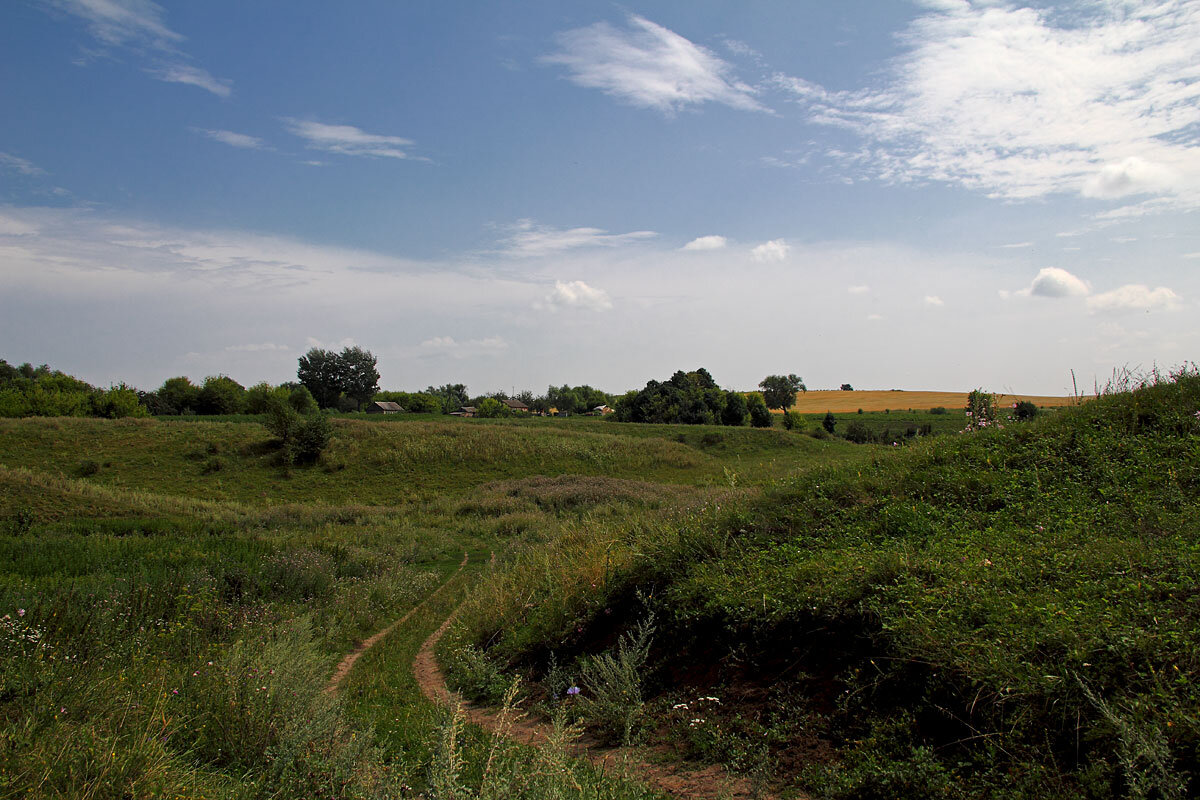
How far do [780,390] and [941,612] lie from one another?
376 ft

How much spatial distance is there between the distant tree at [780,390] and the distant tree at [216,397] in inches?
3148

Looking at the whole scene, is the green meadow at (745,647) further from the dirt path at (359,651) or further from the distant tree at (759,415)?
the distant tree at (759,415)

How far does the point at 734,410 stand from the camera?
3602 inches

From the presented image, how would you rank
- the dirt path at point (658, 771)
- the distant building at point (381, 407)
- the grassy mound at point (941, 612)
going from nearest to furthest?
the grassy mound at point (941, 612) < the dirt path at point (658, 771) < the distant building at point (381, 407)

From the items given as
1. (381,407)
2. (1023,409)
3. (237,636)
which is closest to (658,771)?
(237,636)

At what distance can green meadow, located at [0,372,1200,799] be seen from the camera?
3646mm

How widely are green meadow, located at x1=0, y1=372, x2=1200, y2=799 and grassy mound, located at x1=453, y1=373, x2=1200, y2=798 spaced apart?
0.09ft

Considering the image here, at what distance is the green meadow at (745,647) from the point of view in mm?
3646

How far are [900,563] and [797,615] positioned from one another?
0.98 metres

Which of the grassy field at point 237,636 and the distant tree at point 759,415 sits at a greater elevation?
the distant tree at point 759,415

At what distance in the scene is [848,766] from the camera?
4.21m

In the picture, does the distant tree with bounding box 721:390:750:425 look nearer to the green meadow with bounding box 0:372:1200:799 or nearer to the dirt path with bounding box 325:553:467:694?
the dirt path with bounding box 325:553:467:694

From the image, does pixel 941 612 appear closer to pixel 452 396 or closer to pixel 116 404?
pixel 116 404

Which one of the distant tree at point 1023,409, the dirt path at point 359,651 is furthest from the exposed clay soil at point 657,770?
the distant tree at point 1023,409
